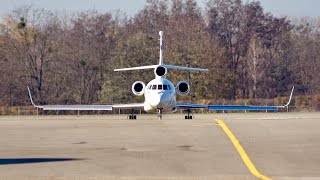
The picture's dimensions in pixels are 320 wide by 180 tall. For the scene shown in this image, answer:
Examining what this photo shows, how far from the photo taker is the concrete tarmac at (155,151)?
11.8m

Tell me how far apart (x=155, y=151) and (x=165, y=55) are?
62892 mm

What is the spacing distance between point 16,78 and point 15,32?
6979 mm

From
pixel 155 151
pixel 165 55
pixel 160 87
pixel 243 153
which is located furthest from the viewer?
pixel 165 55

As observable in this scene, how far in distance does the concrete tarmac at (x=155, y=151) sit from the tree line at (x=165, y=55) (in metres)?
51.1

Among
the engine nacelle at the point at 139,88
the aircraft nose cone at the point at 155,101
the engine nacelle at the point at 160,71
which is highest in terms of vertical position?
the engine nacelle at the point at 160,71

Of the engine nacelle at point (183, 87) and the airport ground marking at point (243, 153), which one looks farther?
the engine nacelle at point (183, 87)

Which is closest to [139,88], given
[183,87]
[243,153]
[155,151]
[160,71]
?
[160,71]

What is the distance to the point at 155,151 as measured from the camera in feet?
47.3

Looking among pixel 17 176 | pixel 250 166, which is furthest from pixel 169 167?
pixel 17 176

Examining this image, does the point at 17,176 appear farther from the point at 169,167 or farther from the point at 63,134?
the point at 63,134

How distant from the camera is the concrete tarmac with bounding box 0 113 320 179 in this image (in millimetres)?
11758

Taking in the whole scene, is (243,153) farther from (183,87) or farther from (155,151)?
(183,87)

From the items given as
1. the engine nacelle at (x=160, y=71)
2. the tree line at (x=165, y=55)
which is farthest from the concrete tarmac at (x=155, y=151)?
the tree line at (x=165, y=55)

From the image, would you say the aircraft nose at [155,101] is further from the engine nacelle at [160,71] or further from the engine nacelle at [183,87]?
the engine nacelle at [183,87]
